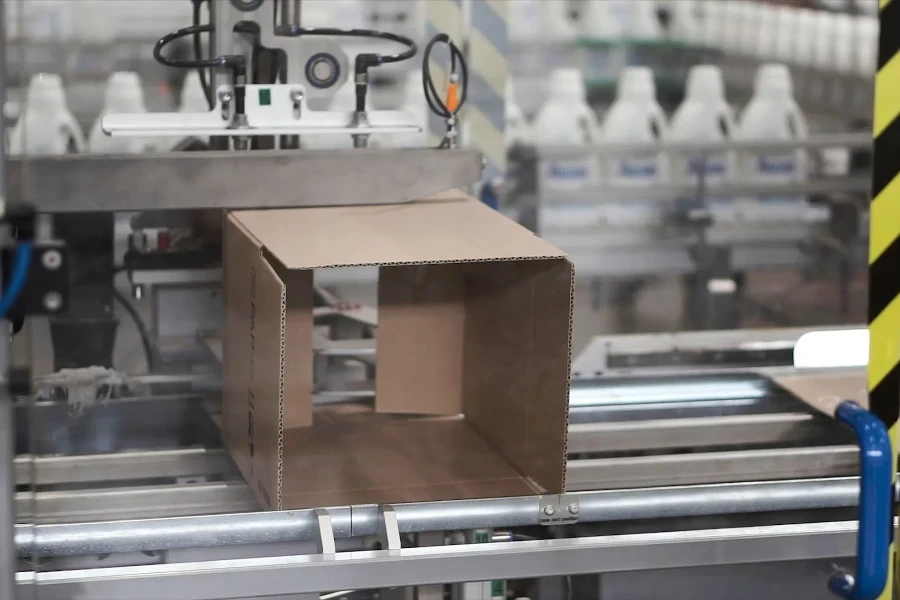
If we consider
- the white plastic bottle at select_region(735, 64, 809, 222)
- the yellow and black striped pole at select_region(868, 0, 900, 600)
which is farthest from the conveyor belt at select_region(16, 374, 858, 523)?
the white plastic bottle at select_region(735, 64, 809, 222)

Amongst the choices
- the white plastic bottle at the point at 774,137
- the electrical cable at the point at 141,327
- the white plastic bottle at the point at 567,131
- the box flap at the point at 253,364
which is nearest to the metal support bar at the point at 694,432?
the box flap at the point at 253,364

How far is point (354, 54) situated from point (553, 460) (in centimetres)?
75

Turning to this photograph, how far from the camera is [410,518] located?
1460 millimetres

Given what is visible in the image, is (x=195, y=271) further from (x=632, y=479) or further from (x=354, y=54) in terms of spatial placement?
(x=632, y=479)

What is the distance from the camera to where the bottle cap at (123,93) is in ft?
7.49

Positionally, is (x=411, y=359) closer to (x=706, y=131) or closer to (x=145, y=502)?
(x=145, y=502)

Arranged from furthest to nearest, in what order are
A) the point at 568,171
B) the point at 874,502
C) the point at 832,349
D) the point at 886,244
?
the point at 568,171 < the point at 832,349 < the point at 886,244 < the point at 874,502

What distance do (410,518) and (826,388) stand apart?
0.78 meters

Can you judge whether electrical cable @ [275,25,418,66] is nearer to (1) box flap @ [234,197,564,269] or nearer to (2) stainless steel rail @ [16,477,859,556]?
(1) box flap @ [234,197,564,269]

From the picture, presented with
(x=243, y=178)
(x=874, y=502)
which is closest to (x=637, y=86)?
(x=243, y=178)

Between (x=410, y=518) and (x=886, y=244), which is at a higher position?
(x=886, y=244)

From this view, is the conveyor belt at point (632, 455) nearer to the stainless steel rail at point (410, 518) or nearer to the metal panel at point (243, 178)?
the stainless steel rail at point (410, 518)

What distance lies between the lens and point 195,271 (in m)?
1.79

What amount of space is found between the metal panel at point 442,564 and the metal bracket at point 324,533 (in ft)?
0.04
